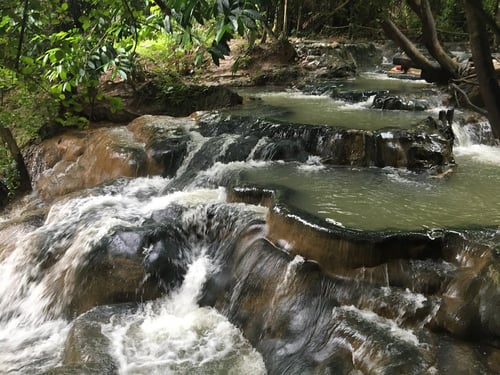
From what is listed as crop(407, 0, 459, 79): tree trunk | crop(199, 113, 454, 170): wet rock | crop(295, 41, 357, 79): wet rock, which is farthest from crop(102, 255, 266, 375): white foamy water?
crop(295, 41, 357, 79): wet rock

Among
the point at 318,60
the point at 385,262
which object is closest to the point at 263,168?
the point at 385,262

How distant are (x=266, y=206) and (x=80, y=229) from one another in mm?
2281

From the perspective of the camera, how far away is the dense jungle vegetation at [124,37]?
183 cm

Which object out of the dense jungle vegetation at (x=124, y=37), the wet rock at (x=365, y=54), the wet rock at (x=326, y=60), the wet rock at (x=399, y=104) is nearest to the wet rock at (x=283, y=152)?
the dense jungle vegetation at (x=124, y=37)

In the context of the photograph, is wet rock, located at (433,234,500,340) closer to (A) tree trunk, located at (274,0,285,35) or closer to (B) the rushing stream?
(B) the rushing stream

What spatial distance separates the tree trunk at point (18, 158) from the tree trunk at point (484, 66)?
7.89 meters

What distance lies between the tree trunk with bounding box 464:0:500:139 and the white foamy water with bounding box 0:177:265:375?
9.56ft

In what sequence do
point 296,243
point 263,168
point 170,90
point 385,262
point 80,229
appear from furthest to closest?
point 170,90 → point 263,168 → point 80,229 → point 296,243 → point 385,262

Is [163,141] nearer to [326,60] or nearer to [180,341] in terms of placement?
[180,341]

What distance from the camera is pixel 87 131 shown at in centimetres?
880

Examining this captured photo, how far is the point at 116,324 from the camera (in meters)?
4.31

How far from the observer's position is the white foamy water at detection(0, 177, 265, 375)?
3912 millimetres

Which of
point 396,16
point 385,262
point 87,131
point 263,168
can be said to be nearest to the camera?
point 385,262

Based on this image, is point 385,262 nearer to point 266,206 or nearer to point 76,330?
point 266,206
